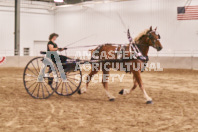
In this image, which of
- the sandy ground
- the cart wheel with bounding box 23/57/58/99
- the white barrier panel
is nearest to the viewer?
the sandy ground

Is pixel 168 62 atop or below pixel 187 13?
below

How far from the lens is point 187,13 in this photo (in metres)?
19.9

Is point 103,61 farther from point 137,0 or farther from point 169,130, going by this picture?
point 137,0

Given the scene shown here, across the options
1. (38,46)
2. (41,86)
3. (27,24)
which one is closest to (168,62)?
(41,86)

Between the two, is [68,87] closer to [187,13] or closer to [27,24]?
[187,13]

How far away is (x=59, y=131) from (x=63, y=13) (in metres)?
23.7

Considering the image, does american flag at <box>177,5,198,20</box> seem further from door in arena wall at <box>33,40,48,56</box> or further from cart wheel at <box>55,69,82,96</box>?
door in arena wall at <box>33,40,48,56</box>

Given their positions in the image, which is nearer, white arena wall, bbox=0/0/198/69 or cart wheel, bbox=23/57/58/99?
cart wheel, bbox=23/57/58/99

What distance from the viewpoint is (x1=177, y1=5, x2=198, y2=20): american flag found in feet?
64.1

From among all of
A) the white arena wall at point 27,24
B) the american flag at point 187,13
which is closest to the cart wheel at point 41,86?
the american flag at point 187,13


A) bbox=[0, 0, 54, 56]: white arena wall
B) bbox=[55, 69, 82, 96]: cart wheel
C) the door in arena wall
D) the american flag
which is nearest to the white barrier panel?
the american flag

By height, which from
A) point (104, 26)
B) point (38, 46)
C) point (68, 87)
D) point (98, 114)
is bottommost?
point (98, 114)

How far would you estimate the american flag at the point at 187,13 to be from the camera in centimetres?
1953

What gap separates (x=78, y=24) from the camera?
26047 mm
